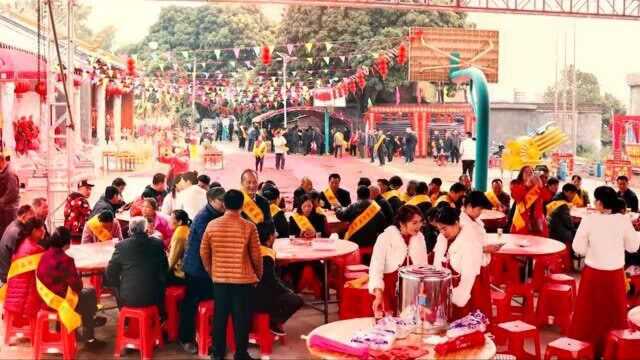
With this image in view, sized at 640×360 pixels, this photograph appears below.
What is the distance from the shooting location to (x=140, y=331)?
568 centimetres

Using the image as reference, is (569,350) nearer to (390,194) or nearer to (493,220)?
(493,220)

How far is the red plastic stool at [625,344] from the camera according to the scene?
4.79 meters

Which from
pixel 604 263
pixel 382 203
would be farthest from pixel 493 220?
pixel 604 263

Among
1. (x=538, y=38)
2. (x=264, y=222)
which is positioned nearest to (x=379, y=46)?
(x=538, y=38)

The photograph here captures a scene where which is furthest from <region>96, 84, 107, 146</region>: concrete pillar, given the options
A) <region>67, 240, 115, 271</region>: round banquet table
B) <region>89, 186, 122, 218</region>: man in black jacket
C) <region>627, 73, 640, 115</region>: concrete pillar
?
<region>627, 73, 640, 115</region>: concrete pillar

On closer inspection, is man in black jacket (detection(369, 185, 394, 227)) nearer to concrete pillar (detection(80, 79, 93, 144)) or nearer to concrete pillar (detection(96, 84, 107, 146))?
concrete pillar (detection(80, 79, 93, 144))

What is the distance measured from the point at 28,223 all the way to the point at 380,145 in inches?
593

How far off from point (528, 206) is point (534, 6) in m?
8.59

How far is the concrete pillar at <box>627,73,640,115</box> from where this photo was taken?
73.8ft

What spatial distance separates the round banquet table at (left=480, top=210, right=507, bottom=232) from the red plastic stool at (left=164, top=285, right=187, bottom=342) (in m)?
3.92

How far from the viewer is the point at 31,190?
51.7 ft

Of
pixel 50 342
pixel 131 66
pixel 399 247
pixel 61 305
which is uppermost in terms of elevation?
pixel 131 66

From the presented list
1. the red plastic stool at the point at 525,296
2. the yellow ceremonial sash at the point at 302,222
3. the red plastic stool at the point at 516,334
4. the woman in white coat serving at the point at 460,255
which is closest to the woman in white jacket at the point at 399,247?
the woman in white coat serving at the point at 460,255

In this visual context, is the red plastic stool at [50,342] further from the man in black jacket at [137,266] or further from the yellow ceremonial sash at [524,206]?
the yellow ceremonial sash at [524,206]
